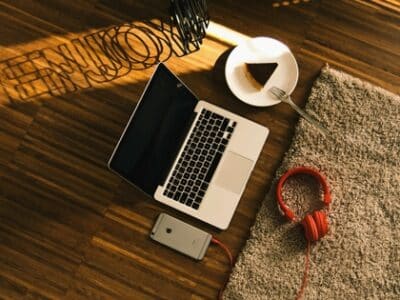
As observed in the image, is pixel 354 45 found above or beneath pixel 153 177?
above

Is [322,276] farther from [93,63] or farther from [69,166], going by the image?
[93,63]

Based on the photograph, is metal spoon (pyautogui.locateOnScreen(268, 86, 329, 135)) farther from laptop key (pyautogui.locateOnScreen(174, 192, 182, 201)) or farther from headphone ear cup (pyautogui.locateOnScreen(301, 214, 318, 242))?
laptop key (pyautogui.locateOnScreen(174, 192, 182, 201))

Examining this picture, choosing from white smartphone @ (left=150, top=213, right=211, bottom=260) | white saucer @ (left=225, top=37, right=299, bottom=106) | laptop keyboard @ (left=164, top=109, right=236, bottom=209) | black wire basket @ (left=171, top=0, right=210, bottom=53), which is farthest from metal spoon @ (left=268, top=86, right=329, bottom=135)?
white smartphone @ (left=150, top=213, right=211, bottom=260)

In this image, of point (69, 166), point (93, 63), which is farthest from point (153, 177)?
point (93, 63)

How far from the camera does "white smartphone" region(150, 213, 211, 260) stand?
41.0 inches

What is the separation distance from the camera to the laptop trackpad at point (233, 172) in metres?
1.06

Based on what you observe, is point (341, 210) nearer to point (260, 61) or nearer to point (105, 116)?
point (260, 61)

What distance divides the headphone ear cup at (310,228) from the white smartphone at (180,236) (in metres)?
0.21

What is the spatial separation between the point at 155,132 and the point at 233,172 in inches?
8.0

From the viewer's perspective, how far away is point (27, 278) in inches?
41.7

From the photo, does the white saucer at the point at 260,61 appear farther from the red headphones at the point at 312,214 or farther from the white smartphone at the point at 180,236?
the white smartphone at the point at 180,236

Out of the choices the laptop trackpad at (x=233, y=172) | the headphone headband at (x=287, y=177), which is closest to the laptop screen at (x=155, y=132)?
the laptop trackpad at (x=233, y=172)

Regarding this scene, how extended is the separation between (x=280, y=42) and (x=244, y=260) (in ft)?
1.71

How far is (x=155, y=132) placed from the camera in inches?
39.4
